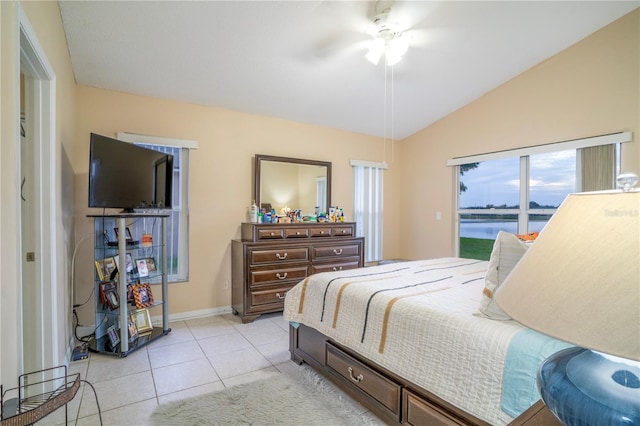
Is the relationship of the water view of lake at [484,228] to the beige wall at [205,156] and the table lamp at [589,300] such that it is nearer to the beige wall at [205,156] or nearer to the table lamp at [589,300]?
the beige wall at [205,156]

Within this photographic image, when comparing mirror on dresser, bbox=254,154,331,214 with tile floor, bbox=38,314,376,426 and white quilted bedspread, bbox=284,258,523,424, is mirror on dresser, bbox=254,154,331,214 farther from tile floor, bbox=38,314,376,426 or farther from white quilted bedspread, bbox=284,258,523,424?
white quilted bedspread, bbox=284,258,523,424

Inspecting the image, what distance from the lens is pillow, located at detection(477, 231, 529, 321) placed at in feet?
4.71

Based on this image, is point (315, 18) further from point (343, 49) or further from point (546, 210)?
point (546, 210)

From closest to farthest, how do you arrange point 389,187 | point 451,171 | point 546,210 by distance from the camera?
point 546,210 → point 451,171 → point 389,187

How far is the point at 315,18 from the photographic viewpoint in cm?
250

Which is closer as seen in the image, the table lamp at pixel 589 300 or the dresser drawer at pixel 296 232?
the table lamp at pixel 589 300

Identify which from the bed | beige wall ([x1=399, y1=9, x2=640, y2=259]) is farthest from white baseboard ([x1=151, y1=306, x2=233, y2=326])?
beige wall ([x1=399, y1=9, x2=640, y2=259])

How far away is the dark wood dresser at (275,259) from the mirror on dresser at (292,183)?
1.30 feet

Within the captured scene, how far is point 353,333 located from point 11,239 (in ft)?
5.57

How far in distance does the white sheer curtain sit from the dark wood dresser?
797 mm

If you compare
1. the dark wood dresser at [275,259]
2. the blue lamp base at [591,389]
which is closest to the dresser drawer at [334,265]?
the dark wood dresser at [275,259]

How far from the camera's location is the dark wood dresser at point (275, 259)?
343 centimetres

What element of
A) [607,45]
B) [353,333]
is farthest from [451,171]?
[353,333]

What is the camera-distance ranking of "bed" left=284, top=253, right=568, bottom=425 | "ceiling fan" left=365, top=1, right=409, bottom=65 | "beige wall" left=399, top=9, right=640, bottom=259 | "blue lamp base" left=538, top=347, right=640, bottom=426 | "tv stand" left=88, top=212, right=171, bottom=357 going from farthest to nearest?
"beige wall" left=399, top=9, right=640, bottom=259
"tv stand" left=88, top=212, right=171, bottom=357
"ceiling fan" left=365, top=1, right=409, bottom=65
"bed" left=284, top=253, right=568, bottom=425
"blue lamp base" left=538, top=347, right=640, bottom=426
